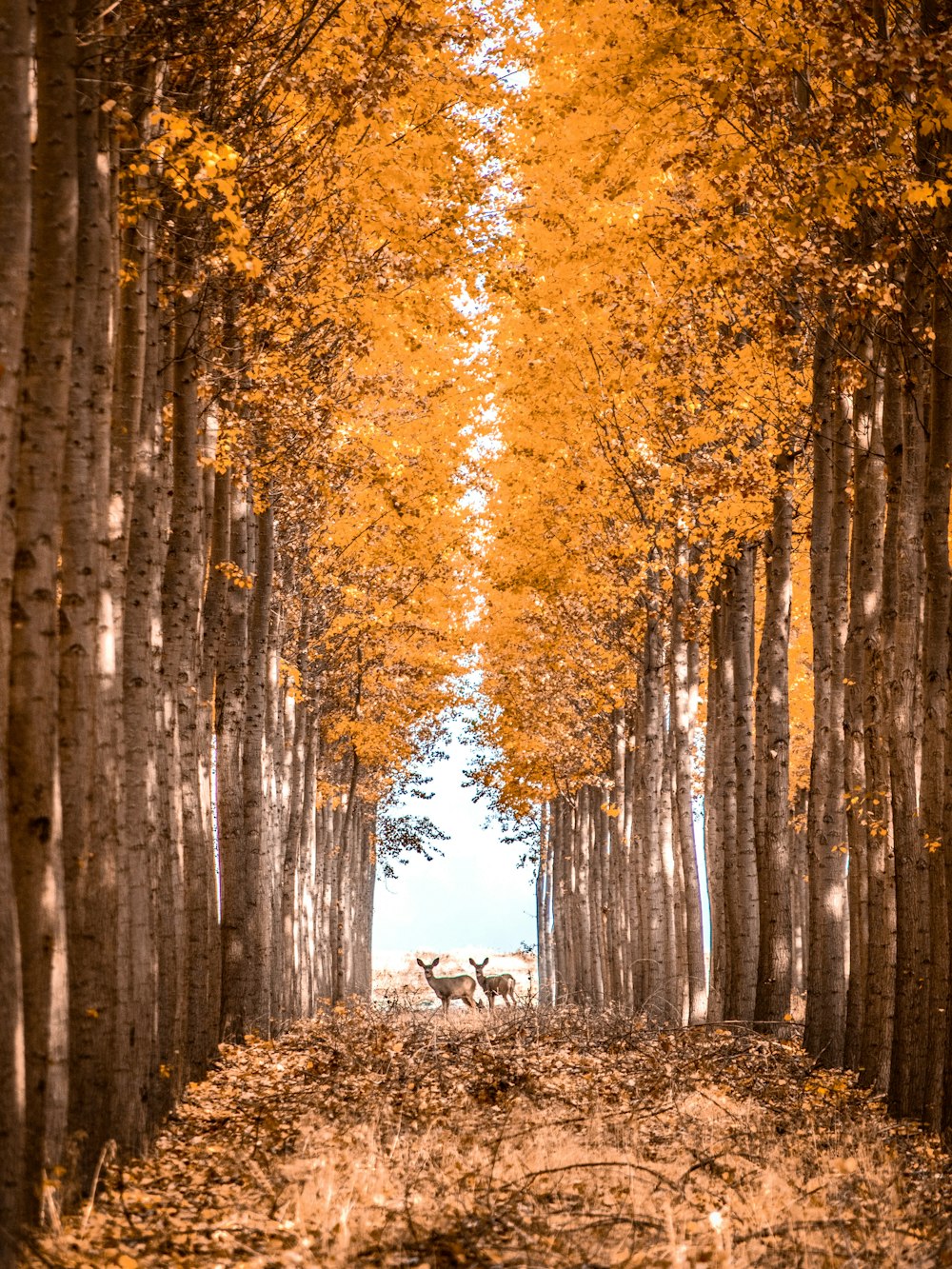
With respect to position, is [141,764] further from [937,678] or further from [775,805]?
[775,805]

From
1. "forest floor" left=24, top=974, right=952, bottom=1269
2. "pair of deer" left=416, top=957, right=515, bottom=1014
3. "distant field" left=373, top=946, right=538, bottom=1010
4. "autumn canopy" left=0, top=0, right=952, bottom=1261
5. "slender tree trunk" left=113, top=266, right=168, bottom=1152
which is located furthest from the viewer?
"distant field" left=373, top=946, right=538, bottom=1010

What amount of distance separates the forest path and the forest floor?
0.06 ft

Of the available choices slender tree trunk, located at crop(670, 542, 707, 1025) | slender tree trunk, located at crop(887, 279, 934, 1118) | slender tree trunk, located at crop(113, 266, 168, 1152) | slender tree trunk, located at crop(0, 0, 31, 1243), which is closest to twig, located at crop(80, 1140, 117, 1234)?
slender tree trunk, located at crop(113, 266, 168, 1152)

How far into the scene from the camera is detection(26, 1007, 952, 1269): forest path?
18.3 ft

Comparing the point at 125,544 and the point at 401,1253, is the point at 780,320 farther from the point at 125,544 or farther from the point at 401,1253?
the point at 401,1253

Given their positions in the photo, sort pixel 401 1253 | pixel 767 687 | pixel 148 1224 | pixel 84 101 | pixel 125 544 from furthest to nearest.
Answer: pixel 767 687 < pixel 125 544 < pixel 84 101 < pixel 148 1224 < pixel 401 1253

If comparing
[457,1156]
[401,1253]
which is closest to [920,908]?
[457,1156]

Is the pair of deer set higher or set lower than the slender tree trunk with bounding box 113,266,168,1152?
lower

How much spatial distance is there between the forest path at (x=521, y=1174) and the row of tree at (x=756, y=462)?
5.23 ft

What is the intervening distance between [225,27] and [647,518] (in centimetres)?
1082

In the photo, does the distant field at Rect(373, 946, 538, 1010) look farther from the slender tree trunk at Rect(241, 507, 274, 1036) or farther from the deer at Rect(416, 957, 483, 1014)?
the slender tree trunk at Rect(241, 507, 274, 1036)

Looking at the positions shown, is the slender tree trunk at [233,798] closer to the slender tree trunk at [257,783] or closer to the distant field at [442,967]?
the slender tree trunk at [257,783]

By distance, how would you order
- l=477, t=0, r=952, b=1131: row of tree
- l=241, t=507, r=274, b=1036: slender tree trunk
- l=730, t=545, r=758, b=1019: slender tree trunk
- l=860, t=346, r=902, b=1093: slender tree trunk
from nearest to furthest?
l=477, t=0, r=952, b=1131: row of tree < l=860, t=346, r=902, b=1093: slender tree trunk < l=241, t=507, r=274, b=1036: slender tree trunk < l=730, t=545, r=758, b=1019: slender tree trunk

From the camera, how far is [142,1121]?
7.86 meters
